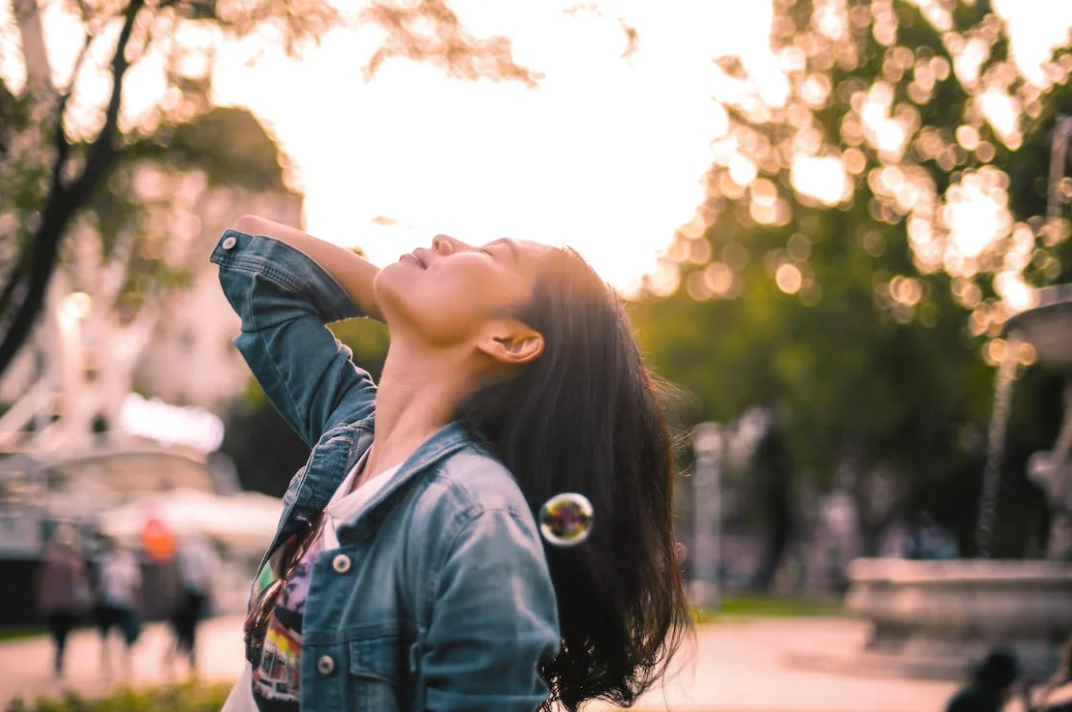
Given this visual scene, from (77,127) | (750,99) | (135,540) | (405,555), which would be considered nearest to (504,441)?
(405,555)

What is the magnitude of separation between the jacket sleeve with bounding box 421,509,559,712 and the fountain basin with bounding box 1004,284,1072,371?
12.7 meters

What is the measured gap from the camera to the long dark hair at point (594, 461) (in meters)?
2.58

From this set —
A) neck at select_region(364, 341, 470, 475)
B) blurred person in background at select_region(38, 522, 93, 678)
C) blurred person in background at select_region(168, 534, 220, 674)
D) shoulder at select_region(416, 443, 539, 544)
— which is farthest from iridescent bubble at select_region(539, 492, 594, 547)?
blurred person in background at select_region(38, 522, 93, 678)

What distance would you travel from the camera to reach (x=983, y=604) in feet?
53.8

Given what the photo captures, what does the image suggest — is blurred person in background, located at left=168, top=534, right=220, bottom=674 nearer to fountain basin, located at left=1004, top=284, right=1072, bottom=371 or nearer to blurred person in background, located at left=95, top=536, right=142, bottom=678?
blurred person in background, located at left=95, top=536, right=142, bottom=678

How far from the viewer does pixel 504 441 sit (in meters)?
2.60

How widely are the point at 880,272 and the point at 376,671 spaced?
1415 inches

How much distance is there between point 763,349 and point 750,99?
39.1m

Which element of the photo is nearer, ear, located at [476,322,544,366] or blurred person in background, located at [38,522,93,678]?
ear, located at [476,322,544,366]

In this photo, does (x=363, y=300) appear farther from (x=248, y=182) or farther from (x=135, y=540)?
(x=135, y=540)

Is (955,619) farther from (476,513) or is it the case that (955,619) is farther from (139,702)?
(476,513)

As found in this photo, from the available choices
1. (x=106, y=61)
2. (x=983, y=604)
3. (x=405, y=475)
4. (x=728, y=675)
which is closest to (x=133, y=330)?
(x=728, y=675)

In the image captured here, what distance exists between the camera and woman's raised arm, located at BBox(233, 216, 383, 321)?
10.2ft

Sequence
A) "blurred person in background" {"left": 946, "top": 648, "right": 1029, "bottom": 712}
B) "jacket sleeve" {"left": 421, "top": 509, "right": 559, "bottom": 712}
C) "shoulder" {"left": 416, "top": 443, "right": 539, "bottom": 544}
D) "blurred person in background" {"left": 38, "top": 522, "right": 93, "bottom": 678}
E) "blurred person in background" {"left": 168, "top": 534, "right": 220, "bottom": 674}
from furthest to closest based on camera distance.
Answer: "blurred person in background" {"left": 168, "top": 534, "right": 220, "bottom": 674} → "blurred person in background" {"left": 38, "top": 522, "right": 93, "bottom": 678} → "blurred person in background" {"left": 946, "top": 648, "right": 1029, "bottom": 712} → "shoulder" {"left": 416, "top": 443, "right": 539, "bottom": 544} → "jacket sleeve" {"left": 421, "top": 509, "right": 559, "bottom": 712}
